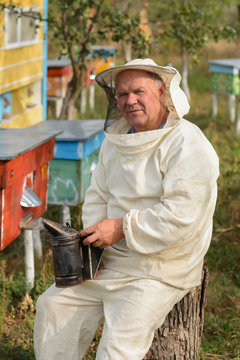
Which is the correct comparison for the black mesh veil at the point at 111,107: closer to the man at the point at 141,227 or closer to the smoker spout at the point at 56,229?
the man at the point at 141,227

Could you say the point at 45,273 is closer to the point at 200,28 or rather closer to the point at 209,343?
the point at 209,343

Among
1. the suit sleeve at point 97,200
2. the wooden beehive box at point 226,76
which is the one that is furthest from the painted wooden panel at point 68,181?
the wooden beehive box at point 226,76

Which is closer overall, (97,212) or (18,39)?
(97,212)

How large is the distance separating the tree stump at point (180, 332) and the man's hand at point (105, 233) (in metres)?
0.57

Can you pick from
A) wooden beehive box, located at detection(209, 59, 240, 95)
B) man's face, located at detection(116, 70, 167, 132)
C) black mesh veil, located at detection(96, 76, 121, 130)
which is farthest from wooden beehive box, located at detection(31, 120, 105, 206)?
wooden beehive box, located at detection(209, 59, 240, 95)

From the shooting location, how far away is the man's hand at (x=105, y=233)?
2768 mm

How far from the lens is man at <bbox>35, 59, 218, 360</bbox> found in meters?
2.66

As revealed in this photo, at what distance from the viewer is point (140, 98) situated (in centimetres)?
285

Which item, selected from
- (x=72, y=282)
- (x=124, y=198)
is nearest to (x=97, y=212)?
(x=124, y=198)

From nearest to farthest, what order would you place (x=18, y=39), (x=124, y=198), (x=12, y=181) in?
(x=124, y=198) < (x=12, y=181) < (x=18, y=39)

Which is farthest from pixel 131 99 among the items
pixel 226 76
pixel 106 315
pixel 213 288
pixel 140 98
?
pixel 226 76

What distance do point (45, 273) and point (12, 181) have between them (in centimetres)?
113

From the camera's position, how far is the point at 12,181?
12.6 ft

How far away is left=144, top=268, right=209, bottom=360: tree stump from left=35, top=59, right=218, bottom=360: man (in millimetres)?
206
